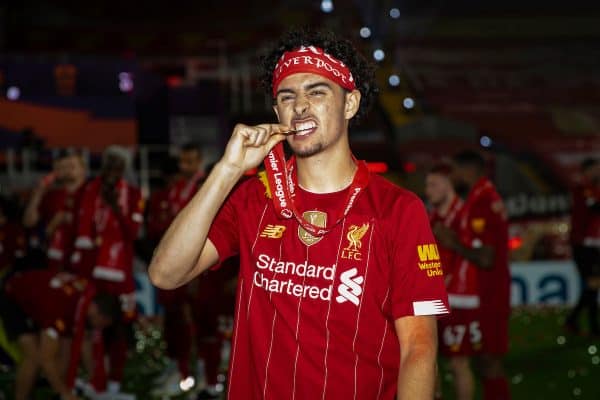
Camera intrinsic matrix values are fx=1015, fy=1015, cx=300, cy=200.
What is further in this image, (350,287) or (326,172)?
(326,172)

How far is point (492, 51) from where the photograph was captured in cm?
2478

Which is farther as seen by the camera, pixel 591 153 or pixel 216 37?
pixel 216 37

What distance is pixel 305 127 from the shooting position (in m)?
3.50

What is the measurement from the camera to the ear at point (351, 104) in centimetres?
369

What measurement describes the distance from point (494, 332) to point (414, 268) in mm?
4030

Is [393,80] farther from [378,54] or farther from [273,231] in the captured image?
[273,231]

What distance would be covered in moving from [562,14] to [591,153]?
674cm

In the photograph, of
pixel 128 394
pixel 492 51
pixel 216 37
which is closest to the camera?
pixel 128 394

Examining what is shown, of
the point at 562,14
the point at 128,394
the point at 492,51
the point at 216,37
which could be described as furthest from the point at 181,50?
the point at 128,394

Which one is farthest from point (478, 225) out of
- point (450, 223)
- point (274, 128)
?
point (274, 128)

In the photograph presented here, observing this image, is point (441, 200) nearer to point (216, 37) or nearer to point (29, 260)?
point (29, 260)

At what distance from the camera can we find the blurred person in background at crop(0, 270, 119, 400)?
771 cm

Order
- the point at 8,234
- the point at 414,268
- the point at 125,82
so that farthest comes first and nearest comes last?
the point at 125,82
the point at 8,234
the point at 414,268

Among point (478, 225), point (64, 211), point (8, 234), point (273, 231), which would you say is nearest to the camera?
point (273, 231)
